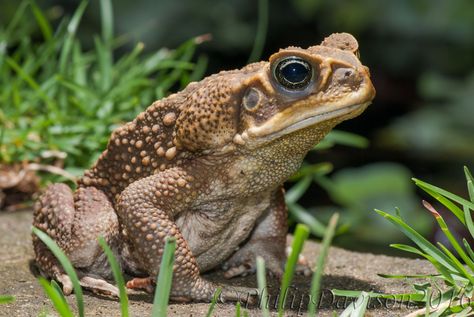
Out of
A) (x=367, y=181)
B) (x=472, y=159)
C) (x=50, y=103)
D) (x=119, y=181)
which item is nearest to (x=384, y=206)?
(x=367, y=181)

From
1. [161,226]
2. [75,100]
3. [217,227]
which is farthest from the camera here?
[75,100]

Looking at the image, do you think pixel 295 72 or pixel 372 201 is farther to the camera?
pixel 372 201

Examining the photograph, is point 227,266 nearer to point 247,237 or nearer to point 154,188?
point 247,237

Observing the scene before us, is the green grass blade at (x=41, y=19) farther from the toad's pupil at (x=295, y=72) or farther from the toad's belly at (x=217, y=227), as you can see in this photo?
the toad's pupil at (x=295, y=72)

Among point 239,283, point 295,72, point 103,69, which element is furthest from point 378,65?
point 295,72

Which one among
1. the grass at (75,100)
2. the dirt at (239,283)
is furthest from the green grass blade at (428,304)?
the grass at (75,100)

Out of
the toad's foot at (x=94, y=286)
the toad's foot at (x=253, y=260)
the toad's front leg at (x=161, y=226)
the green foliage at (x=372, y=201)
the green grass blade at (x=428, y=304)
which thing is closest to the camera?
the green grass blade at (x=428, y=304)

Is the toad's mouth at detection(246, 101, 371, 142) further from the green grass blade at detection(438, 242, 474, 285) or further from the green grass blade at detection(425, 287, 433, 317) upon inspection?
the green grass blade at detection(425, 287, 433, 317)

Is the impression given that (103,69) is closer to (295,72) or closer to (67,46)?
(67,46)
